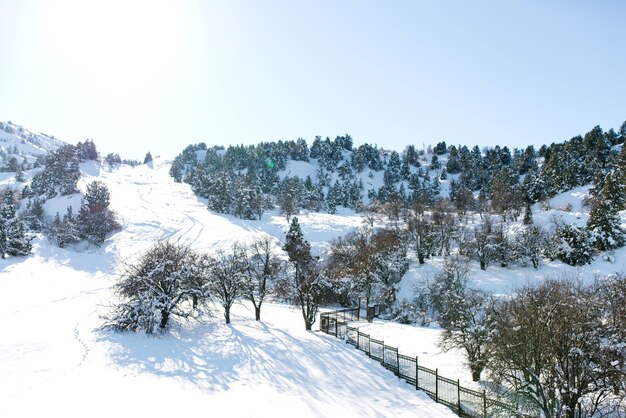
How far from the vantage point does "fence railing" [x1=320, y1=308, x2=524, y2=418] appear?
15.8 m

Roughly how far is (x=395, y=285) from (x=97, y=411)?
44667mm

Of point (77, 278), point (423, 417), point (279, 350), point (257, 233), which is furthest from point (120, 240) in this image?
point (423, 417)

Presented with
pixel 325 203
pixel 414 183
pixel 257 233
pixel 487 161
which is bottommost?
pixel 257 233

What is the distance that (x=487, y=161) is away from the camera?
131000 mm

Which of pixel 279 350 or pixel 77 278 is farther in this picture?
pixel 77 278

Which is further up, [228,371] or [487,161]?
[487,161]

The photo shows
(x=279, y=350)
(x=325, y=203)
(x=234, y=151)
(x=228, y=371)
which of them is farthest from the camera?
(x=234, y=151)

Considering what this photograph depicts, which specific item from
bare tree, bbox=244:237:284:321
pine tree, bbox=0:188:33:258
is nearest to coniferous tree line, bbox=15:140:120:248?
pine tree, bbox=0:188:33:258

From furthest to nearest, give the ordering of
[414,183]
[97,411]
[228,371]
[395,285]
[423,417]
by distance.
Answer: [414,183] → [395,285] → [228,371] → [423,417] → [97,411]

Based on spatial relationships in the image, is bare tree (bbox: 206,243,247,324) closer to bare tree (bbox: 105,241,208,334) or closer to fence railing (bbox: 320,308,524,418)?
bare tree (bbox: 105,241,208,334)

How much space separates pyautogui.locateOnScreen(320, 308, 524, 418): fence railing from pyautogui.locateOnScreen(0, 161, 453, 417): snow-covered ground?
0.69 meters

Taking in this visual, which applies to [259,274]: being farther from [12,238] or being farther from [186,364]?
[12,238]

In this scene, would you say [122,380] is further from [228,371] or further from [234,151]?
[234,151]

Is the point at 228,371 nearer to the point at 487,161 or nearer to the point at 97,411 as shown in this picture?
the point at 97,411
